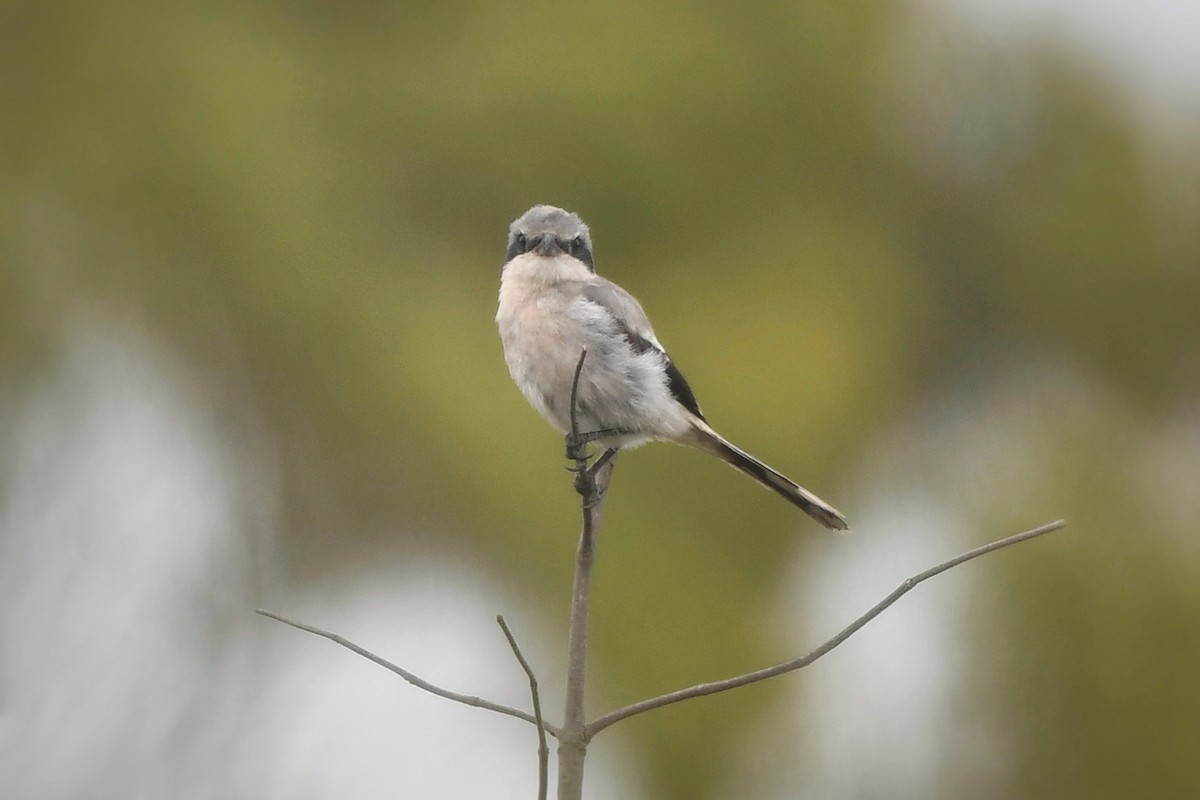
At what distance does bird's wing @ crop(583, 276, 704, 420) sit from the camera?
3299mm

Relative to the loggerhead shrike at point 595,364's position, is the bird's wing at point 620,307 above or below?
above

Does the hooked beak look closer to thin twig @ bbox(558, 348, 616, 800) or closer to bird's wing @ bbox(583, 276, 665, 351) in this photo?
bird's wing @ bbox(583, 276, 665, 351)

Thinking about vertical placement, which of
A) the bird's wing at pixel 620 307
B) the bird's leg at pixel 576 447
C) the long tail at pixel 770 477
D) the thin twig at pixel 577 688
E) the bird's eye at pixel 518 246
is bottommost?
the thin twig at pixel 577 688

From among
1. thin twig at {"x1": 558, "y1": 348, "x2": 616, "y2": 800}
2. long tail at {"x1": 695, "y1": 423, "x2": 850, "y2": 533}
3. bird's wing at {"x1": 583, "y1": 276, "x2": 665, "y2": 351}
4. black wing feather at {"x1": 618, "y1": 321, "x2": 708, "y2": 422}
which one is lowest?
thin twig at {"x1": 558, "y1": 348, "x2": 616, "y2": 800}

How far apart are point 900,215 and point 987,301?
0.68 metres

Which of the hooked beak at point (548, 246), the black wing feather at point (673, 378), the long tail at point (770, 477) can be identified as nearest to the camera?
the long tail at point (770, 477)

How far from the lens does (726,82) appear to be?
6926 millimetres

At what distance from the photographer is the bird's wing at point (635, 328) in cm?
330

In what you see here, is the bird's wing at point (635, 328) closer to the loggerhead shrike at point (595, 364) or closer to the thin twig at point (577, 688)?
the loggerhead shrike at point (595, 364)

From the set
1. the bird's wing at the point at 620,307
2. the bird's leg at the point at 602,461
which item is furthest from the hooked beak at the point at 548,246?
the bird's leg at the point at 602,461

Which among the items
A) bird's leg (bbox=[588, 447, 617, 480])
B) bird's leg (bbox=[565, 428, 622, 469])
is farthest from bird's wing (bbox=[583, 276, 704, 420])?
bird's leg (bbox=[588, 447, 617, 480])

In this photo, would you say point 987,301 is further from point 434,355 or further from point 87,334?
point 87,334

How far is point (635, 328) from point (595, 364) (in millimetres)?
271

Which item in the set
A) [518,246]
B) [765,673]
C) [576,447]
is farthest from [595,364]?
[765,673]
